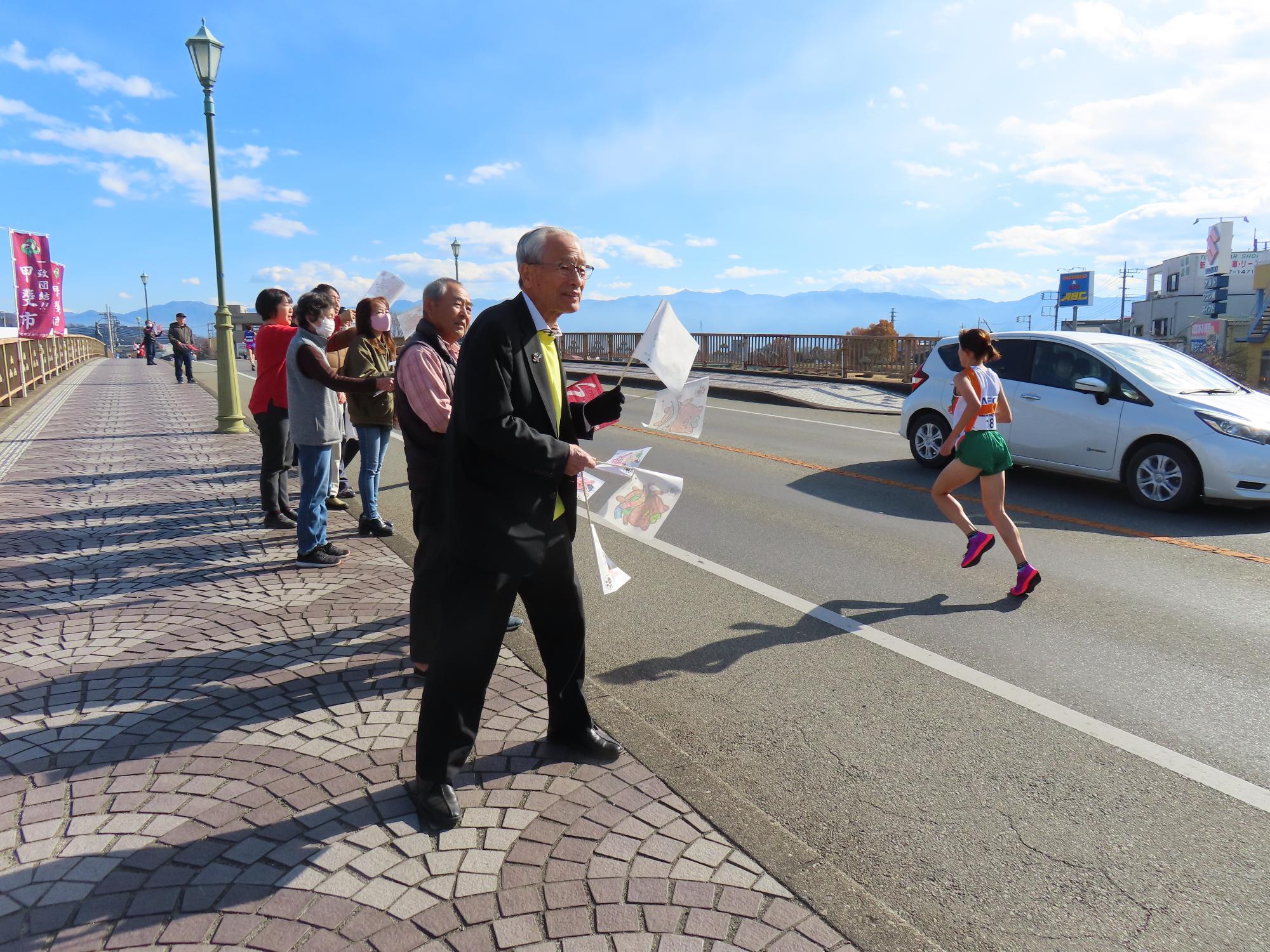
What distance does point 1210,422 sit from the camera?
7.73m

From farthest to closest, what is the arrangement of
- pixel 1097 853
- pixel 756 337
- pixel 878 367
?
pixel 756 337, pixel 878 367, pixel 1097 853

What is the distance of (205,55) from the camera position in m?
12.4

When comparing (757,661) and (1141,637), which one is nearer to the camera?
(757,661)

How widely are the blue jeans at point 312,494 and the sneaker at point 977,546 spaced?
4.39m

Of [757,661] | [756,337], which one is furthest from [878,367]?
[757,661]

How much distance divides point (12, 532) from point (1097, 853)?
7678 mm

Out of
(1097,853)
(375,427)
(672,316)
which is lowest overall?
(1097,853)

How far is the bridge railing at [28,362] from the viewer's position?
17359 mm

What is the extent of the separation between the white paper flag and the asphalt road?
1870mm

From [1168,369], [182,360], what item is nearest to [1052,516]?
[1168,369]

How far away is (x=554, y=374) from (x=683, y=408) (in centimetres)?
78

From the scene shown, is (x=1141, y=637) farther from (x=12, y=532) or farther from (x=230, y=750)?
(x=12, y=532)

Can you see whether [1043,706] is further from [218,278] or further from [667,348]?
[218,278]

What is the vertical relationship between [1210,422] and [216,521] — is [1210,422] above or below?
above
